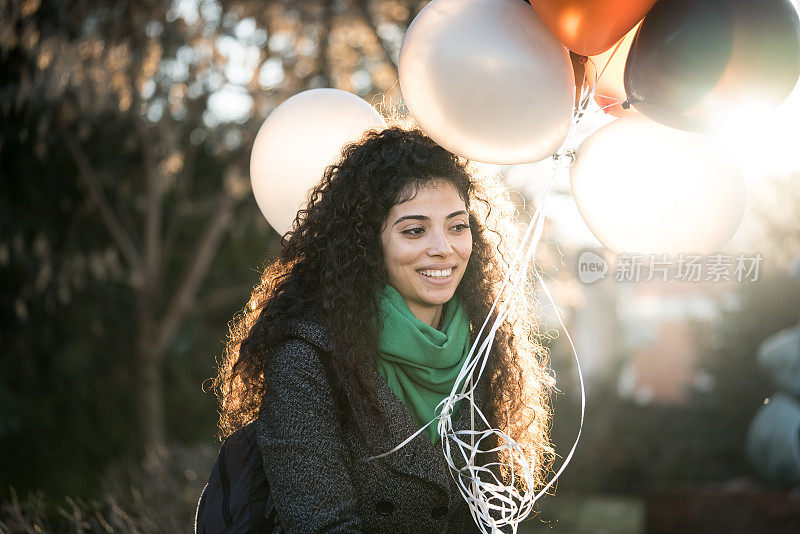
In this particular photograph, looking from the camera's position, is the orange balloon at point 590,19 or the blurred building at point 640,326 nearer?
the orange balloon at point 590,19

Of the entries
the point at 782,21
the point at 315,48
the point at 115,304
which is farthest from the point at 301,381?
the point at 115,304

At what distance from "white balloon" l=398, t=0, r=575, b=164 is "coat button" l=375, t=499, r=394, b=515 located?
2.89ft

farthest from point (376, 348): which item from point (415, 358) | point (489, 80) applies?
point (489, 80)

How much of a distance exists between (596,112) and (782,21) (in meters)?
0.57

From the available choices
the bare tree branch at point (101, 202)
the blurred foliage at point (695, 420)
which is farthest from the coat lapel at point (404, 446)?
→ the blurred foliage at point (695, 420)

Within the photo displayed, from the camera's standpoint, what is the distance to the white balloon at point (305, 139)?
88.4 inches

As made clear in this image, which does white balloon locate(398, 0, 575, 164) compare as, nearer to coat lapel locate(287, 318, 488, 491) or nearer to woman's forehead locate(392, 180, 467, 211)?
woman's forehead locate(392, 180, 467, 211)

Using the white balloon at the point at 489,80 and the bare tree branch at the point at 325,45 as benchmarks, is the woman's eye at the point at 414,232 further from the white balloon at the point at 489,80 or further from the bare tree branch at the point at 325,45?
the bare tree branch at the point at 325,45

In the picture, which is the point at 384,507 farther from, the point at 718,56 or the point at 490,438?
the point at 718,56

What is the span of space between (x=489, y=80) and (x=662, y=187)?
0.53m

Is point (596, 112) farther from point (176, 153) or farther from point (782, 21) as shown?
point (176, 153)

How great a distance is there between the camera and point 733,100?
65.4 inches

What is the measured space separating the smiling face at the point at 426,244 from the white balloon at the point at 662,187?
0.37m

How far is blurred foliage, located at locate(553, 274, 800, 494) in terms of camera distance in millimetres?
6840
